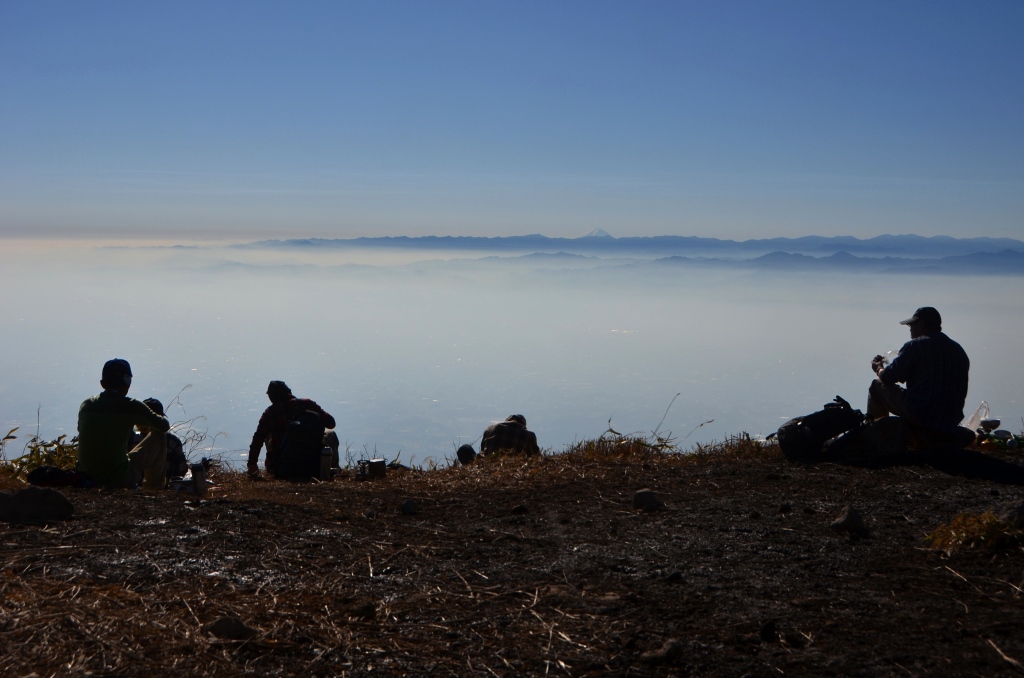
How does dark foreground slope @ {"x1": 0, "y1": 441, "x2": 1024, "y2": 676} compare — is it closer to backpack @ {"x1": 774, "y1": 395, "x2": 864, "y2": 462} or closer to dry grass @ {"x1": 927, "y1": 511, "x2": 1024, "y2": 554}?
dry grass @ {"x1": 927, "y1": 511, "x2": 1024, "y2": 554}

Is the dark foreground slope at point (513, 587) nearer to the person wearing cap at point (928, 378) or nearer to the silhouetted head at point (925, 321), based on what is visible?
the person wearing cap at point (928, 378)

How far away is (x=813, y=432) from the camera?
23.7ft

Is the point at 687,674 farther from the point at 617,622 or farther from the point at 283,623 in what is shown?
the point at 283,623

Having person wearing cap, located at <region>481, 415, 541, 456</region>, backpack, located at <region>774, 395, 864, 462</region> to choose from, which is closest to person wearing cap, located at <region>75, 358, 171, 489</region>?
person wearing cap, located at <region>481, 415, 541, 456</region>

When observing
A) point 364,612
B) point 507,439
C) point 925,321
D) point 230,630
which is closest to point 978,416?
point 925,321

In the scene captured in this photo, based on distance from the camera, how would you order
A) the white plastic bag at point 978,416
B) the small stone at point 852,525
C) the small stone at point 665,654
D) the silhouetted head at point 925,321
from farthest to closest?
the white plastic bag at point 978,416 → the silhouetted head at point 925,321 → the small stone at point 852,525 → the small stone at point 665,654

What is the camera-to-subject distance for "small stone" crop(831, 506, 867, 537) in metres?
4.54

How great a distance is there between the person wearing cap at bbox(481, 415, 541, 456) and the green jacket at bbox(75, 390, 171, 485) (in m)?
3.27

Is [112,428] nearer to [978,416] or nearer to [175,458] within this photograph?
[175,458]

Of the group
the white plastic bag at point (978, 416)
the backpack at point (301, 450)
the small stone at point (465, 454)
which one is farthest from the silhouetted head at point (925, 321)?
the backpack at point (301, 450)

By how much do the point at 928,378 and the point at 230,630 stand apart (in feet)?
20.2

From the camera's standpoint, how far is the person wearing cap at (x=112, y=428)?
6.11m

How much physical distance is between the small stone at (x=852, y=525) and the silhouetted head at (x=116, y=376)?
4759 millimetres

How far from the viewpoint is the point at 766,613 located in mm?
3357
